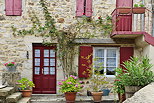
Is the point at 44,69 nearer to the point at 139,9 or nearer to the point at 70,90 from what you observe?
the point at 70,90

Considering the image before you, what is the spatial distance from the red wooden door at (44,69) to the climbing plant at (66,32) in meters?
0.39

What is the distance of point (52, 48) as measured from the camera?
877cm

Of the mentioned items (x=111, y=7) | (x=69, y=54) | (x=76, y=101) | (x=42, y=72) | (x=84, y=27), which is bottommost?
(x=76, y=101)

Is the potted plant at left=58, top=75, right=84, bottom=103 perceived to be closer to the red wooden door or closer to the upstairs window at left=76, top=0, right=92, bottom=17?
the red wooden door

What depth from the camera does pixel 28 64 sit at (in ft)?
27.9

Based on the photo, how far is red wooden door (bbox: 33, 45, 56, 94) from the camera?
28.7 feet

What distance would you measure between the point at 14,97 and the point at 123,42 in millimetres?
4532

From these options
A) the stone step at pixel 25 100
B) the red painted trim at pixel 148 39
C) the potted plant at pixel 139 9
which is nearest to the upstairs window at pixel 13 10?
the stone step at pixel 25 100

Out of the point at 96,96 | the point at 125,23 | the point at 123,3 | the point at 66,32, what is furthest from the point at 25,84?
the point at 123,3

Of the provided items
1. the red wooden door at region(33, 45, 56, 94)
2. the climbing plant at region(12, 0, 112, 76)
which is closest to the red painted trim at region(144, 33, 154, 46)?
the climbing plant at region(12, 0, 112, 76)

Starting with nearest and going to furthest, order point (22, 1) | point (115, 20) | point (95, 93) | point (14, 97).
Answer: point (14, 97) → point (95, 93) → point (115, 20) → point (22, 1)

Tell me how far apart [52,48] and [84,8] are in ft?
6.59

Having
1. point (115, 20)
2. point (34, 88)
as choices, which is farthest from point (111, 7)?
point (34, 88)

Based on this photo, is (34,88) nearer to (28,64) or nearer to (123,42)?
(28,64)
